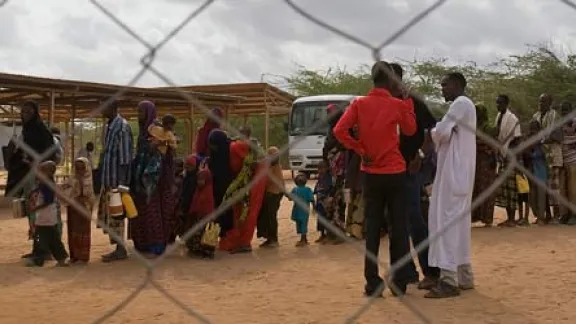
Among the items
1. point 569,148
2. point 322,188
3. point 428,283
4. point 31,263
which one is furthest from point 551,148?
point 31,263

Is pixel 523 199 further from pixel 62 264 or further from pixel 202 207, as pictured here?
pixel 62 264

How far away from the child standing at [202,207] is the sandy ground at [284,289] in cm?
12

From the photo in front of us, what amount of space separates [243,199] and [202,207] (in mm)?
373

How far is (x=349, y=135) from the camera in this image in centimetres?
308

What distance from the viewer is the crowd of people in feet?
11.4

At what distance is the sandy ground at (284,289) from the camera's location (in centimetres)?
379

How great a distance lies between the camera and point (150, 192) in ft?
18.0

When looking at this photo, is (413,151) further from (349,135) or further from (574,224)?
(574,224)

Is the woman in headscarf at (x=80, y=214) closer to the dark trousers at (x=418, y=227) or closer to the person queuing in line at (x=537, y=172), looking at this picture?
the dark trousers at (x=418, y=227)

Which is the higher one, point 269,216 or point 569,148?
point 569,148

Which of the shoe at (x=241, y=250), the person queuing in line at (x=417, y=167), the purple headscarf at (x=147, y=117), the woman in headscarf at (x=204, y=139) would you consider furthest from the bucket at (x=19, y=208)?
the person queuing in line at (x=417, y=167)

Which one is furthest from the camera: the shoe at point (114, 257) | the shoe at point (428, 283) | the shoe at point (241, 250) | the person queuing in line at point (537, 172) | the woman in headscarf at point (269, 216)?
the person queuing in line at point (537, 172)

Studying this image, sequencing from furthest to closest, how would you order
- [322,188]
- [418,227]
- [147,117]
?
[322,188], [147,117], [418,227]

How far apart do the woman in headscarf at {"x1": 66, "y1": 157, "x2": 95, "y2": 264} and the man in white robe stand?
2600 mm
